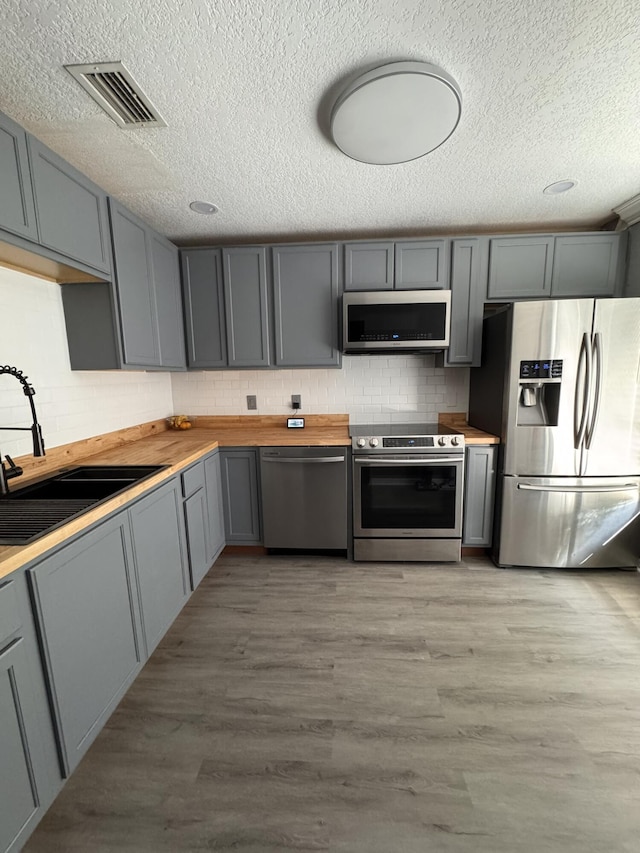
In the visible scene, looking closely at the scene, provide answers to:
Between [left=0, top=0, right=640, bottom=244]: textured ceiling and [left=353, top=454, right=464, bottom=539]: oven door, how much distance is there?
179cm

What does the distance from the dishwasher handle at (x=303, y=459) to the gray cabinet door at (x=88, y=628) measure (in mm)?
1199

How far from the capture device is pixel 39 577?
106cm

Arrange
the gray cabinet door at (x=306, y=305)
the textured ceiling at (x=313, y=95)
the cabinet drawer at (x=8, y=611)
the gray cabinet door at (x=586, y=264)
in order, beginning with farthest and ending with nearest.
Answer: the gray cabinet door at (x=306, y=305) → the gray cabinet door at (x=586, y=264) → the textured ceiling at (x=313, y=95) → the cabinet drawer at (x=8, y=611)

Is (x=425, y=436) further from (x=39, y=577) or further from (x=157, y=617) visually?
(x=39, y=577)

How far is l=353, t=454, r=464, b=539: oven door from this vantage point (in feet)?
8.32

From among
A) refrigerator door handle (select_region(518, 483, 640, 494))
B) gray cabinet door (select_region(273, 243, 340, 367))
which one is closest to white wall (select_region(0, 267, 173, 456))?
gray cabinet door (select_region(273, 243, 340, 367))

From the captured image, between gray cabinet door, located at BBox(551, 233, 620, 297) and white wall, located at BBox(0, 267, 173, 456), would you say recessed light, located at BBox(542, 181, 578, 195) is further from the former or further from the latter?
white wall, located at BBox(0, 267, 173, 456)

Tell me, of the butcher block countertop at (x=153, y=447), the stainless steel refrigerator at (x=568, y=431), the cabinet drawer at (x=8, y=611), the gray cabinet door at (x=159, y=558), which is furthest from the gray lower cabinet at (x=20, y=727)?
the stainless steel refrigerator at (x=568, y=431)

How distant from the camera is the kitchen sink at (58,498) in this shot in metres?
1.16

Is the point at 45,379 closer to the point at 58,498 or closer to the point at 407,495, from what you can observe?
the point at 58,498

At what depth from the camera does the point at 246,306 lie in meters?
2.81

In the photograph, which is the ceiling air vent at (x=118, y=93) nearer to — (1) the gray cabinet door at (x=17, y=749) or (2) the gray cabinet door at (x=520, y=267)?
(1) the gray cabinet door at (x=17, y=749)

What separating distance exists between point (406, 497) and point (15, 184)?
2.66m

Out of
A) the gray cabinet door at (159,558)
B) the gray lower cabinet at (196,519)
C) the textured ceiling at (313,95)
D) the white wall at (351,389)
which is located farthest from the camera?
the white wall at (351,389)
